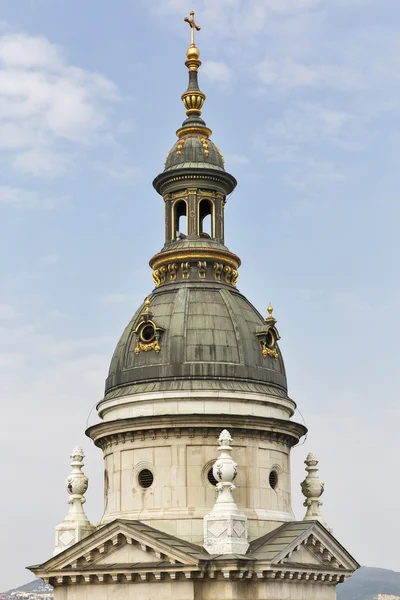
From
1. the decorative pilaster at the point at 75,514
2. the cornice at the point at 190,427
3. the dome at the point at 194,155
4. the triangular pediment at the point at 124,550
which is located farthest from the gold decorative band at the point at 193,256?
the triangular pediment at the point at 124,550

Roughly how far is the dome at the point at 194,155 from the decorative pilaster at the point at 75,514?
44.4ft

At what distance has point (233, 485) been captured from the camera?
45.0m

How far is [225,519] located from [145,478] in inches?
207

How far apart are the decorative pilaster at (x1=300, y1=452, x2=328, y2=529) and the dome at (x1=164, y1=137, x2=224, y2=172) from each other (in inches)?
544

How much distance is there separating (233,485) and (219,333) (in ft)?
24.2

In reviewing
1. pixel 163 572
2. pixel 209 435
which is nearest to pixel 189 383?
pixel 209 435

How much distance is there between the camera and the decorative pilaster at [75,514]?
48.4 metres

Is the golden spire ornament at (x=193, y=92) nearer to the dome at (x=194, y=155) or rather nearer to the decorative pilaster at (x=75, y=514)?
the dome at (x=194, y=155)

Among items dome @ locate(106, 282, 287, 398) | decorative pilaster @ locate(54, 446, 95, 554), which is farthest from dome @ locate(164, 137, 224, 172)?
decorative pilaster @ locate(54, 446, 95, 554)

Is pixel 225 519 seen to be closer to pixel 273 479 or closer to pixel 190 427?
pixel 190 427

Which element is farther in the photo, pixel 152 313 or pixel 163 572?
pixel 152 313

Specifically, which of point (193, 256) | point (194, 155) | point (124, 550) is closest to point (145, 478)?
point (124, 550)

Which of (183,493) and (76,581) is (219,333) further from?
(76,581)

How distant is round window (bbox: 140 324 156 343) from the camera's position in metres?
49.8
